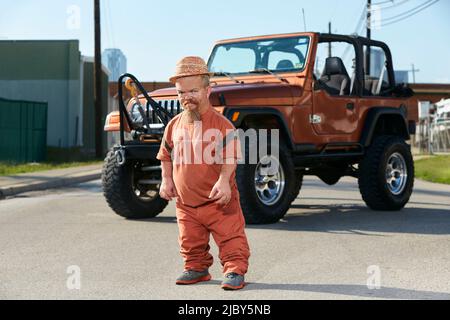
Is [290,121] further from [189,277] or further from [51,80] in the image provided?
[51,80]

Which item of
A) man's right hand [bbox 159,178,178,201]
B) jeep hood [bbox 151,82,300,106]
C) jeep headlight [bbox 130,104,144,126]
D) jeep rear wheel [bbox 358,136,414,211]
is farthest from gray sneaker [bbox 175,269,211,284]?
jeep rear wheel [bbox 358,136,414,211]

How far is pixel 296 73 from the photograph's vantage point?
1063 centimetres

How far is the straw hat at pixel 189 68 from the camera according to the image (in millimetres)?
5730

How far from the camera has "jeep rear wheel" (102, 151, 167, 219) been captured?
10297mm

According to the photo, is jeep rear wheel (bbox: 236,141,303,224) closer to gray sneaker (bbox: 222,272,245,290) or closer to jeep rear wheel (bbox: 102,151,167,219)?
jeep rear wheel (bbox: 102,151,167,219)

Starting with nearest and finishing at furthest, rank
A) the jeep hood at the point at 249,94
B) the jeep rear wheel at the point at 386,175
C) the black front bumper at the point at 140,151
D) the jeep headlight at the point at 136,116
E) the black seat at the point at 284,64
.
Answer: the jeep hood at the point at 249,94 → the black front bumper at the point at 140,151 → the jeep headlight at the point at 136,116 → the black seat at the point at 284,64 → the jeep rear wheel at the point at 386,175

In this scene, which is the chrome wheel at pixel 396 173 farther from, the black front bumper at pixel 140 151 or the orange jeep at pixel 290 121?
the black front bumper at pixel 140 151

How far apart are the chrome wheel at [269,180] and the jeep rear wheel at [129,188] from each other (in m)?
1.34

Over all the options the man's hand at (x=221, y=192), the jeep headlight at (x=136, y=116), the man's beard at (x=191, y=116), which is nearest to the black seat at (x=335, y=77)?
the jeep headlight at (x=136, y=116)

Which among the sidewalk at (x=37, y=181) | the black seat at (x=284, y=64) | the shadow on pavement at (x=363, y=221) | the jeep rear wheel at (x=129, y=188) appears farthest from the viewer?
the sidewalk at (x=37, y=181)

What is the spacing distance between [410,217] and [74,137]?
3128 centimetres
